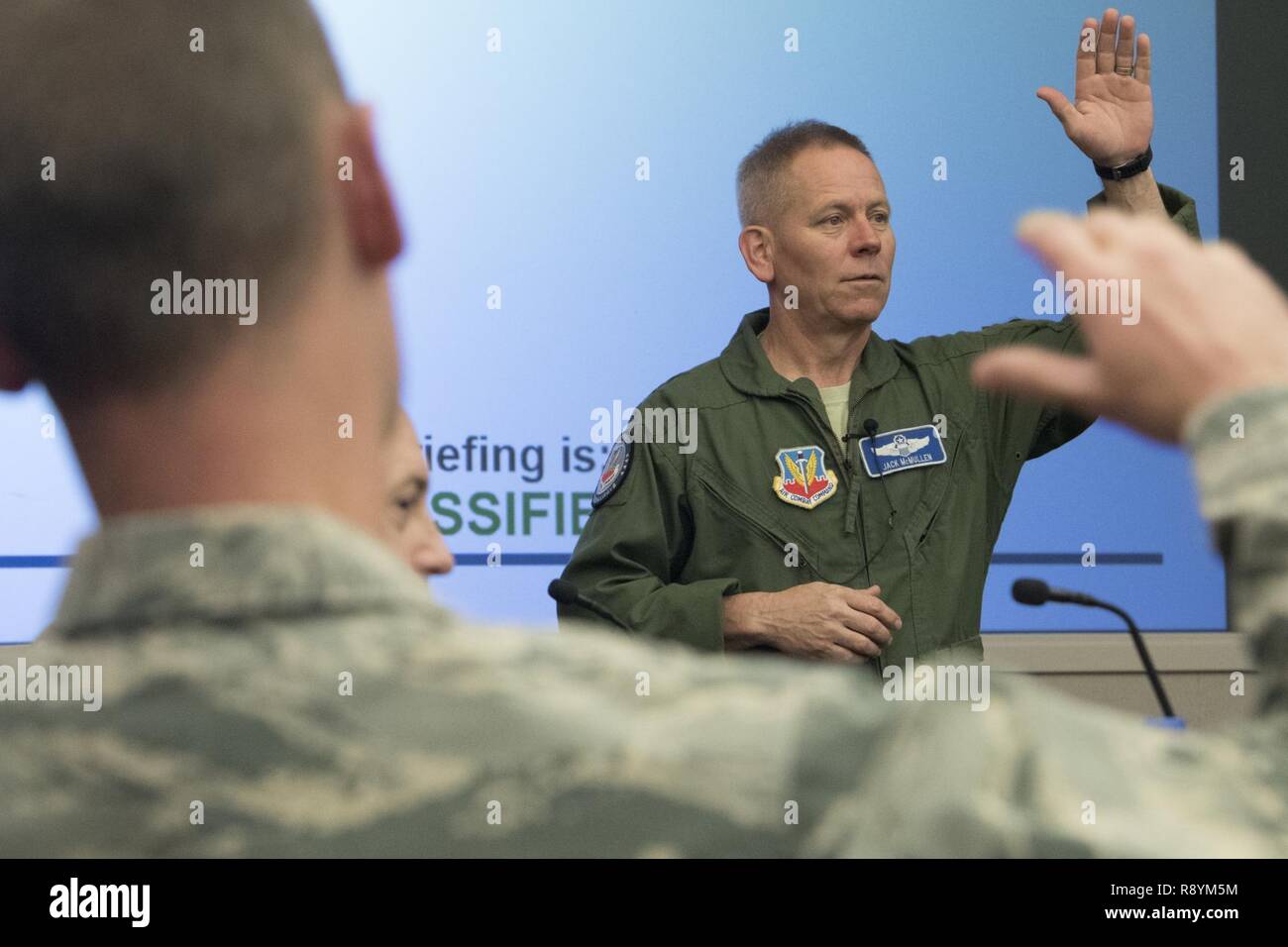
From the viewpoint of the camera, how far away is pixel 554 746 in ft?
1.72

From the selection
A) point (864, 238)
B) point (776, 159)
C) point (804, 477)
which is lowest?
point (804, 477)

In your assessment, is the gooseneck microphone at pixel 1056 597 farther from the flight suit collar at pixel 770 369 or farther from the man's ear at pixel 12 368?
the man's ear at pixel 12 368

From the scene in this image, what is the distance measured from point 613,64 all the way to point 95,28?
111 inches

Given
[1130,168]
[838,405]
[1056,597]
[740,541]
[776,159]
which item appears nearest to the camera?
[1056,597]

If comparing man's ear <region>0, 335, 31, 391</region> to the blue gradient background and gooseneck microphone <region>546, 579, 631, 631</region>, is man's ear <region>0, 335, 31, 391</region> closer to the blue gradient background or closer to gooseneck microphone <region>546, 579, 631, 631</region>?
gooseneck microphone <region>546, 579, 631, 631</region>

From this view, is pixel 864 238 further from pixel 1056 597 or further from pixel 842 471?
pixel 1056 597

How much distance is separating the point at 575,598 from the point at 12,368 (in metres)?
1.62

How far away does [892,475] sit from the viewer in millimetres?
2322

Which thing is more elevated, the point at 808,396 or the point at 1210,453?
the point at 808,396

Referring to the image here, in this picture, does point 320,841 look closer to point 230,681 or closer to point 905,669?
point 230,681

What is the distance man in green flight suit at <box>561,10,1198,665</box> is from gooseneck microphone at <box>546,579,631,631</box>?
2 cm

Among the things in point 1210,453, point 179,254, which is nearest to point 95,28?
point 179,254

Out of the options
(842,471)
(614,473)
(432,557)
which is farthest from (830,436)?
(432,557)
